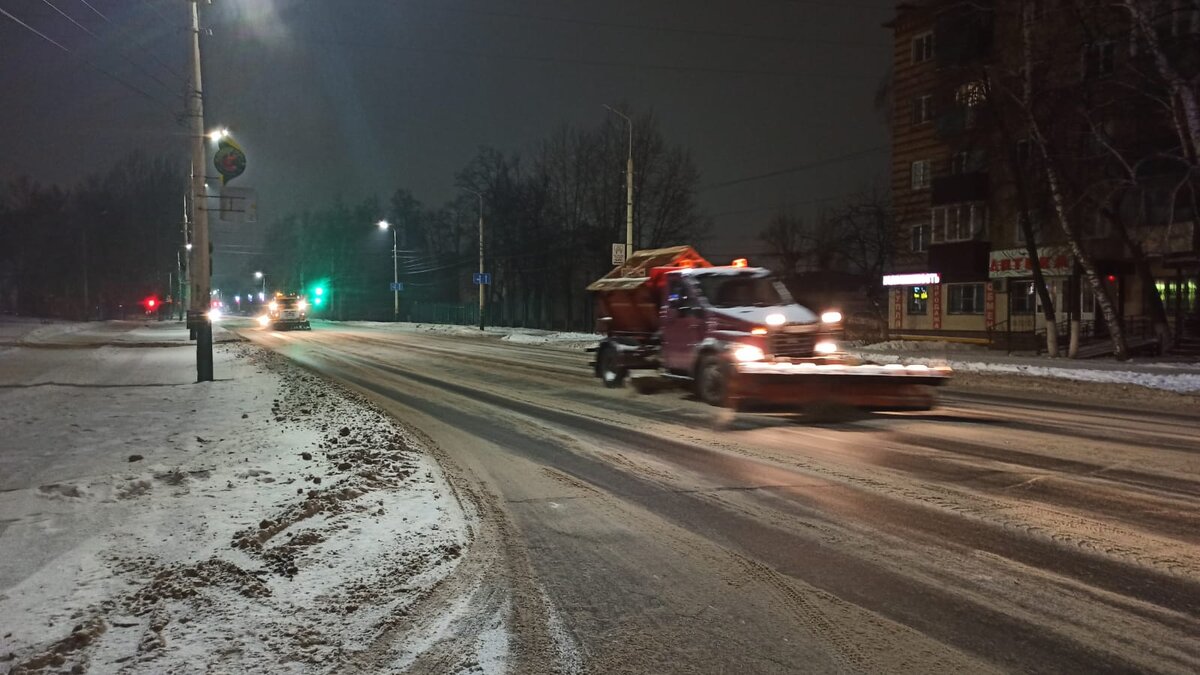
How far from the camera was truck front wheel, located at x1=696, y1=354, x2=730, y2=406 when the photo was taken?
12.9 metres

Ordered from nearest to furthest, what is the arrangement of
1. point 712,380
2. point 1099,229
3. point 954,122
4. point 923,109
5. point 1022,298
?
point 712,380 < point 1099,229 < point 1022,298 < point 954,122 < point 923,109

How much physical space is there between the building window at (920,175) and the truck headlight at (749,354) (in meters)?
30.4

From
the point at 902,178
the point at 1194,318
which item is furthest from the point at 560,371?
the point at 902,178

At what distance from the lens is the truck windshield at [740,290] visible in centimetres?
1364

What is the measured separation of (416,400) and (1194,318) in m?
27.4

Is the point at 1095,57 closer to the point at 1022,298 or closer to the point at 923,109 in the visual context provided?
the point at 1022,298

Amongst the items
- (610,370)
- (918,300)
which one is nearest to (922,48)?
(918,300)

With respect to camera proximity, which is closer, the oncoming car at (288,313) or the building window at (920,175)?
the building window at (920,175)

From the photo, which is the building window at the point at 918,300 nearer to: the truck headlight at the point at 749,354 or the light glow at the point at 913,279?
the light glow at the point at 913,279

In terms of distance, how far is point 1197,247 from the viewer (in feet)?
80.0

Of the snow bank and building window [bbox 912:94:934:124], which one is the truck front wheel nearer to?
the snow bank

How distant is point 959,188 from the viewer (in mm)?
34375

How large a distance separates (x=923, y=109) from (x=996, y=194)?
23.3ft

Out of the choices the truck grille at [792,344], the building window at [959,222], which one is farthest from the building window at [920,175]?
the truck grille at [792,344]
